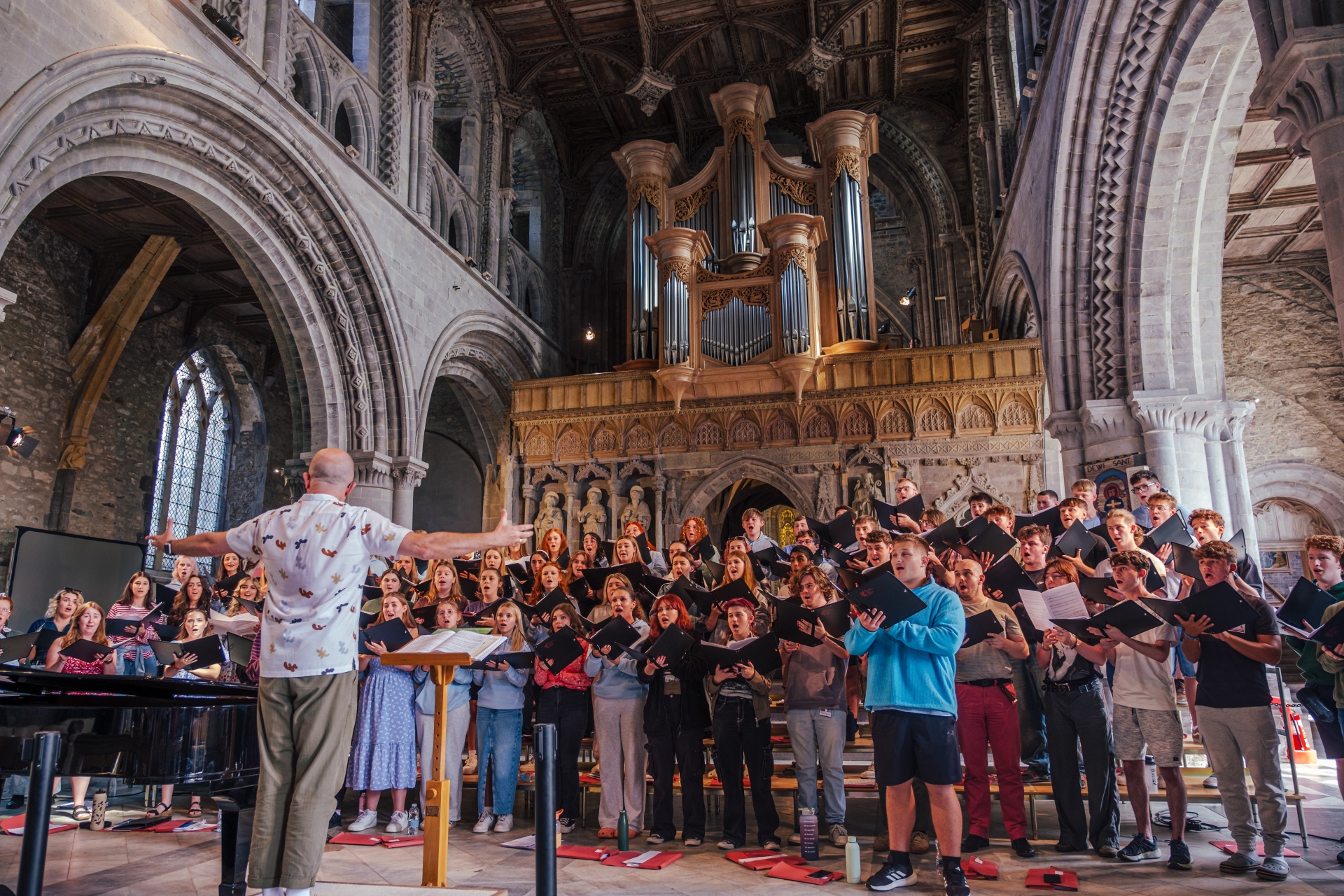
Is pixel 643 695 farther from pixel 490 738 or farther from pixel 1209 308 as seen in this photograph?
pixel 1209 308

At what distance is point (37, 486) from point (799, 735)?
33.5 feet

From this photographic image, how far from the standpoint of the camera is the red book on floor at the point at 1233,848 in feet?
13.3

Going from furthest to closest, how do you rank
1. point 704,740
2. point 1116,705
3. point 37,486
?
point 37,486
point 704,740
point 1116,705

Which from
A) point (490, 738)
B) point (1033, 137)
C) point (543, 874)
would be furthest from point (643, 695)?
point (1033, 137)

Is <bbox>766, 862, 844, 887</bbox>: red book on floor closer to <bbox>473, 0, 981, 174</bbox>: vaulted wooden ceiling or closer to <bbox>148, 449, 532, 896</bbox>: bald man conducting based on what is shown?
<bbox>148, 449, 532, 896</bbox>: bald man conducting

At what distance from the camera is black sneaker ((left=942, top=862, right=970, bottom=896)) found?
3.45 meters

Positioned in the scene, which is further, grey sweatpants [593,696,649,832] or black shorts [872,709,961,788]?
grey sweatpants [593,696,649,832]

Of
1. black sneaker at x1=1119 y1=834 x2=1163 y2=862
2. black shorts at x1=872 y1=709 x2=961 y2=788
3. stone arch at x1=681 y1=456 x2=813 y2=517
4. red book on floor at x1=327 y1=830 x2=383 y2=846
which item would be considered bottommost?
red book on floor at x1=327 y1=830 x2=383 y2=846

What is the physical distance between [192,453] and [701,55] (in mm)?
10351

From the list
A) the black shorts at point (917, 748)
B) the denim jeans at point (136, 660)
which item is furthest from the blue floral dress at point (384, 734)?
the black shorts at point (917, 748)

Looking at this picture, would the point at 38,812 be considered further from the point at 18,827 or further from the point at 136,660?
the point at 136,660

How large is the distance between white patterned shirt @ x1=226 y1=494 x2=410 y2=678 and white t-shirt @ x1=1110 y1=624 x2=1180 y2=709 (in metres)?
3.39

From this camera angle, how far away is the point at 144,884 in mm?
3910

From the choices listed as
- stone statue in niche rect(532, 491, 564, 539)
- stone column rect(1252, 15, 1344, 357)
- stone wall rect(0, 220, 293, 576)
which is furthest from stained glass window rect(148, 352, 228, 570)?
stone column rect(1252, 15, 1344, 357)
